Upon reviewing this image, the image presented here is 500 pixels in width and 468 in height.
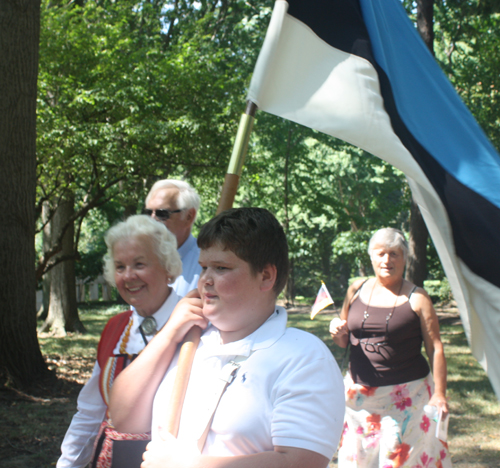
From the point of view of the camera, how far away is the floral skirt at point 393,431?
3633 millimetres

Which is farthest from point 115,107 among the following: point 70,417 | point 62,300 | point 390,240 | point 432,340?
point 432,340

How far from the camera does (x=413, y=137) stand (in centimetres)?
250

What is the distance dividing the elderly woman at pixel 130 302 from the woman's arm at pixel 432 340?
211cm

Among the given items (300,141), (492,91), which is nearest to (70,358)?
(492,91)

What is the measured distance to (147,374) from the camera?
1776 millimetres

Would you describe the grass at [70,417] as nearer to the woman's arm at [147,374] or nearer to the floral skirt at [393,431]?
the floral skirt at [393,431]

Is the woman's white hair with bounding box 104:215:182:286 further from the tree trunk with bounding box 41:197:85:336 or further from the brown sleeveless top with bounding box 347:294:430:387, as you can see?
the tree trunk with bounding box 41:197:85:336

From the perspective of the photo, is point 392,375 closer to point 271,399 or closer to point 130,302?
point 130,302

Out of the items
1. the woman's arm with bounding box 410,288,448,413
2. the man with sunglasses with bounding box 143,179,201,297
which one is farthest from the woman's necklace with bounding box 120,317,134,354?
the woman's arm with bounding box 410,288,448,413

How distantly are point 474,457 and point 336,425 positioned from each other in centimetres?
440

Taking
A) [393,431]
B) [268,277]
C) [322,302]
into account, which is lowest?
[393,431]

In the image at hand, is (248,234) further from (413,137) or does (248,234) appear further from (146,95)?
(146,95)

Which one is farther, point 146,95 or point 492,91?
point 492,91

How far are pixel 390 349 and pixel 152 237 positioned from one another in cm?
215
